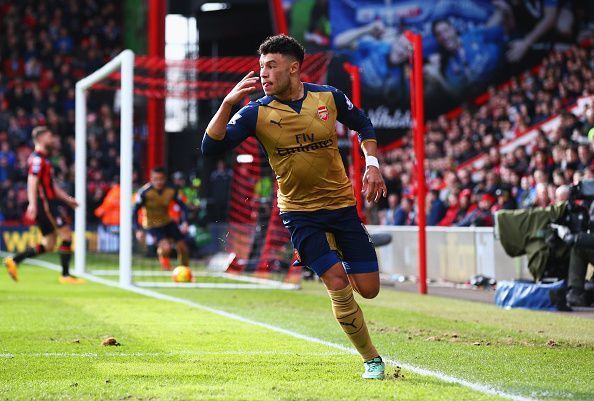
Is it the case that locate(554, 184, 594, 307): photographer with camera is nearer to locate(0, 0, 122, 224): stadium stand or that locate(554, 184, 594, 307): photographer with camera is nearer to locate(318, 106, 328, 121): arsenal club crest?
locate(318, 106, 328, 121): arsenal club crest

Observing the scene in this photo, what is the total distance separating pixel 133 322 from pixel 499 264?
308 inches

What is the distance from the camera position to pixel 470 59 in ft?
108

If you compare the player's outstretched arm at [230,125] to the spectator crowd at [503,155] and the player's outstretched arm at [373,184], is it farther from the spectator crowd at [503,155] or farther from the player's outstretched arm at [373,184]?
the spectator crowd at [503,155]

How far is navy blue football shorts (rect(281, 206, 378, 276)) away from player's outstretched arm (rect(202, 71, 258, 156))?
2.23 ft

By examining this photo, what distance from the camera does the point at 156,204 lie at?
2006 centimetres

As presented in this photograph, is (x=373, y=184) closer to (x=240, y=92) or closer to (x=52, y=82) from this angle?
(x=240, y=92)

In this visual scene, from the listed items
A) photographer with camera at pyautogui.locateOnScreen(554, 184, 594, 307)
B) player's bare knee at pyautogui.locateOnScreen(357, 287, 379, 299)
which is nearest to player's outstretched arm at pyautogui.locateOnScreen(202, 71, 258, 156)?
player's bare knee at pyautogui.locateOnScreen(357, 287, 379, 299)

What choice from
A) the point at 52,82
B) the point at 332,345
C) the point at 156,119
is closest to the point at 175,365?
the point at 332,345

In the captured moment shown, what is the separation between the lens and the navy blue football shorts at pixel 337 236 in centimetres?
745

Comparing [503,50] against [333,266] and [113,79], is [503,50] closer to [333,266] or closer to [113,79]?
[113,79]

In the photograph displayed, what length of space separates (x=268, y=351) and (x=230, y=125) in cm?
240

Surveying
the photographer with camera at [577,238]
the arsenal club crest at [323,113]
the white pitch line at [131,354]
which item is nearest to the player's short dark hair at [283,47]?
the arsenal club crest at [323,113]

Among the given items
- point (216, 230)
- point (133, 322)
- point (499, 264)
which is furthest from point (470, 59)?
point (133, 322)

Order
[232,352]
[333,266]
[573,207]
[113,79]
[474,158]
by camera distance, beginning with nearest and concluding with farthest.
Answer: [333,266] < [232,352] < [573,207] < [113,79] < [474,158]
